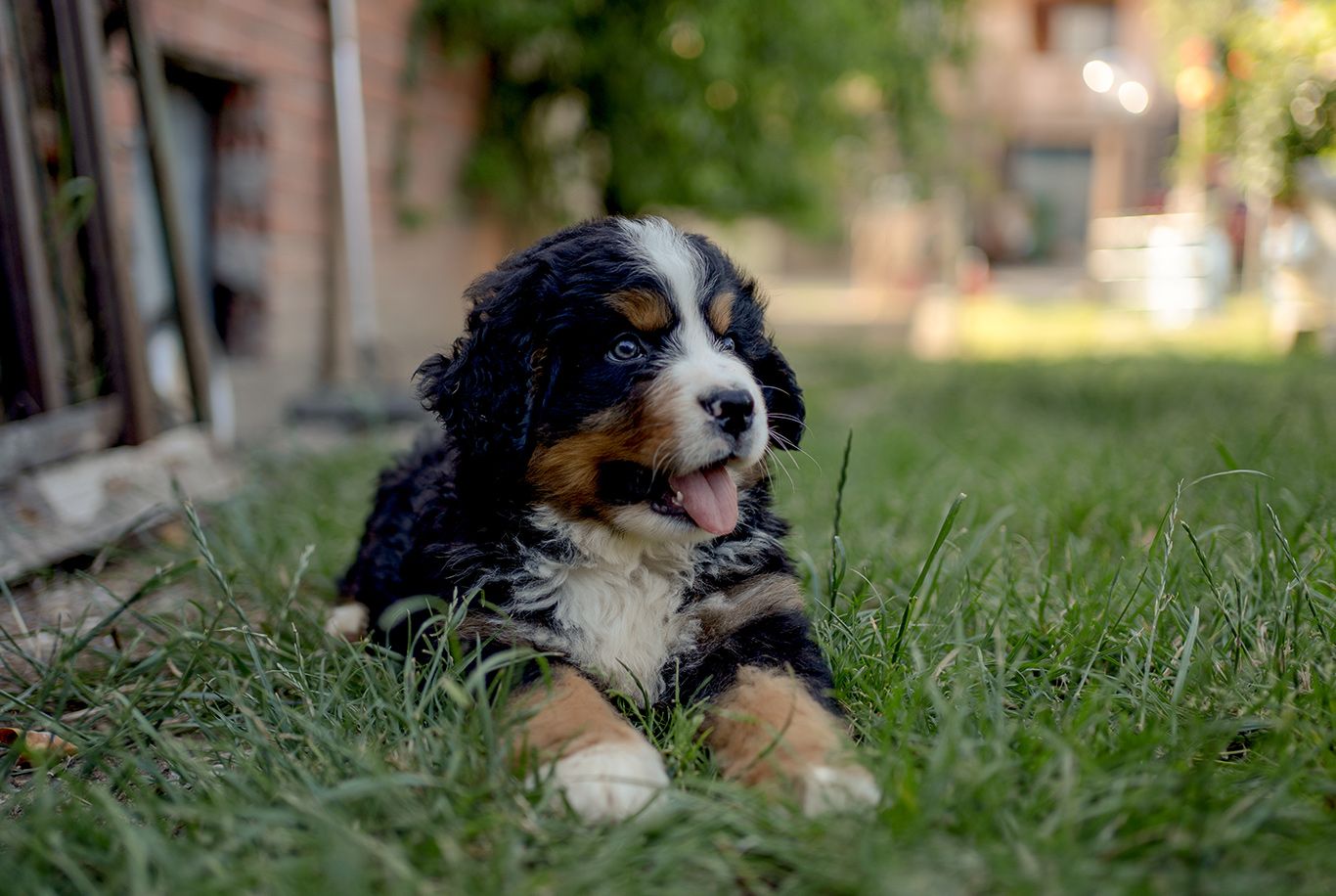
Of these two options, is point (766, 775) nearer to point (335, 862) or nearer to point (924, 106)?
point (335, 862)

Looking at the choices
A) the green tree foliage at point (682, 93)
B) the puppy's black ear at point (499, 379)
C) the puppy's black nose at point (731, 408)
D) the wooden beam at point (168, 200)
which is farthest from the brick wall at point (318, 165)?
the puppy's black nose at point (731, 408)

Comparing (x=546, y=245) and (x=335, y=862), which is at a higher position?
(x=546, y=245)

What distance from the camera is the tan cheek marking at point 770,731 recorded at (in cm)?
175

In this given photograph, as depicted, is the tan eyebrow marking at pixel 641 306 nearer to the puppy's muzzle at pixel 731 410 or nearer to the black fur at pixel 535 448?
the black fur at pixel 535 448

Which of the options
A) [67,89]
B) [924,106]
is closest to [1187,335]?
[924,106]

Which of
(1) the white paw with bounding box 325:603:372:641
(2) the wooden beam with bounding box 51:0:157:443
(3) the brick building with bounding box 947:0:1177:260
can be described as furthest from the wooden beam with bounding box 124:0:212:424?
(3) the brick building with bounding box 947:0:1177:260

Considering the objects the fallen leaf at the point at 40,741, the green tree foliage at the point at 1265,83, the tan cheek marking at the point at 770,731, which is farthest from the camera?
the green tree foliage at the point at 1265,83

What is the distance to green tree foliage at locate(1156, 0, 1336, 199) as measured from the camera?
5.31 metres

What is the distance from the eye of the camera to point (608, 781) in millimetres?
1684

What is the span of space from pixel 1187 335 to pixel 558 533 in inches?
399

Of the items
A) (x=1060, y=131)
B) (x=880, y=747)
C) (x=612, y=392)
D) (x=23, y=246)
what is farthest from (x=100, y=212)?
(x=1060, y=131)

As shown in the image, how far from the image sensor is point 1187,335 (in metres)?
10.9

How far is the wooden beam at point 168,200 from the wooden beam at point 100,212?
211 millimetres

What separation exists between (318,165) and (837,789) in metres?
6.03
